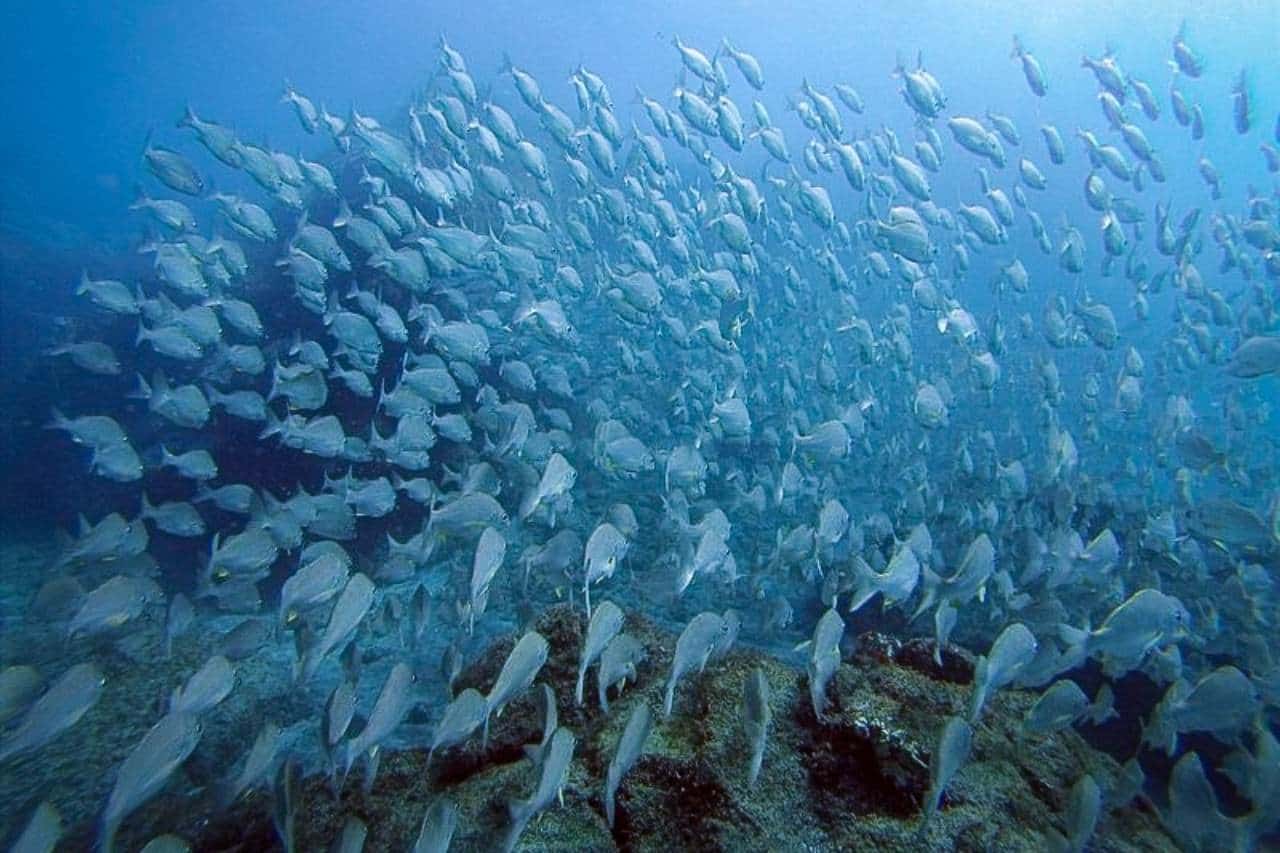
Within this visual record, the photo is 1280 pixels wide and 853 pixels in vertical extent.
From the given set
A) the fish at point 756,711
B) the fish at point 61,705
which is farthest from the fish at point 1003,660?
the fish at point 61,705

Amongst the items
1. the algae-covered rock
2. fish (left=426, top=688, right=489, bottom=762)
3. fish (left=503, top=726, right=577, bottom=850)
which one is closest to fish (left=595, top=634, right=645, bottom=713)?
the algae-covered rock

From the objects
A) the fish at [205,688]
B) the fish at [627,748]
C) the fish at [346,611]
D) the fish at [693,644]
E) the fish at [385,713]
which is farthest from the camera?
the fish at [346,611]

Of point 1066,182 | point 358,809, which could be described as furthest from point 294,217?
point 1066,182

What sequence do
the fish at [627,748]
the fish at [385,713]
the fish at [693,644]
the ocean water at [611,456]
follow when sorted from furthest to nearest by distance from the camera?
the ocean water at [611,456], the fish at [693,644], the fish at [385,713], the fish at [627,748]

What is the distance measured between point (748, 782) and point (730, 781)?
3.2 inches

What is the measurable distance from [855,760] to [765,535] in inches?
287

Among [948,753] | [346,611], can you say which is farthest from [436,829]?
[948,753]

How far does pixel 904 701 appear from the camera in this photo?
3.30 m

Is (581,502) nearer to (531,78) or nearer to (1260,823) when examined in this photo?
(531,78)

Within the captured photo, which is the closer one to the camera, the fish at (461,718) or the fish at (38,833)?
the fish at (38,833)

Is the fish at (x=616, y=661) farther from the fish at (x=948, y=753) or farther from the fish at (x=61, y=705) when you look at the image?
the fish at (x=61, y=705)

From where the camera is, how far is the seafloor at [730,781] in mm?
2803

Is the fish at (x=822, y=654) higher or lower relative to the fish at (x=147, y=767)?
higher

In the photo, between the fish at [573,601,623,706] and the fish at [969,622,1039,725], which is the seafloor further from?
the fish at [573,601,623,706]
